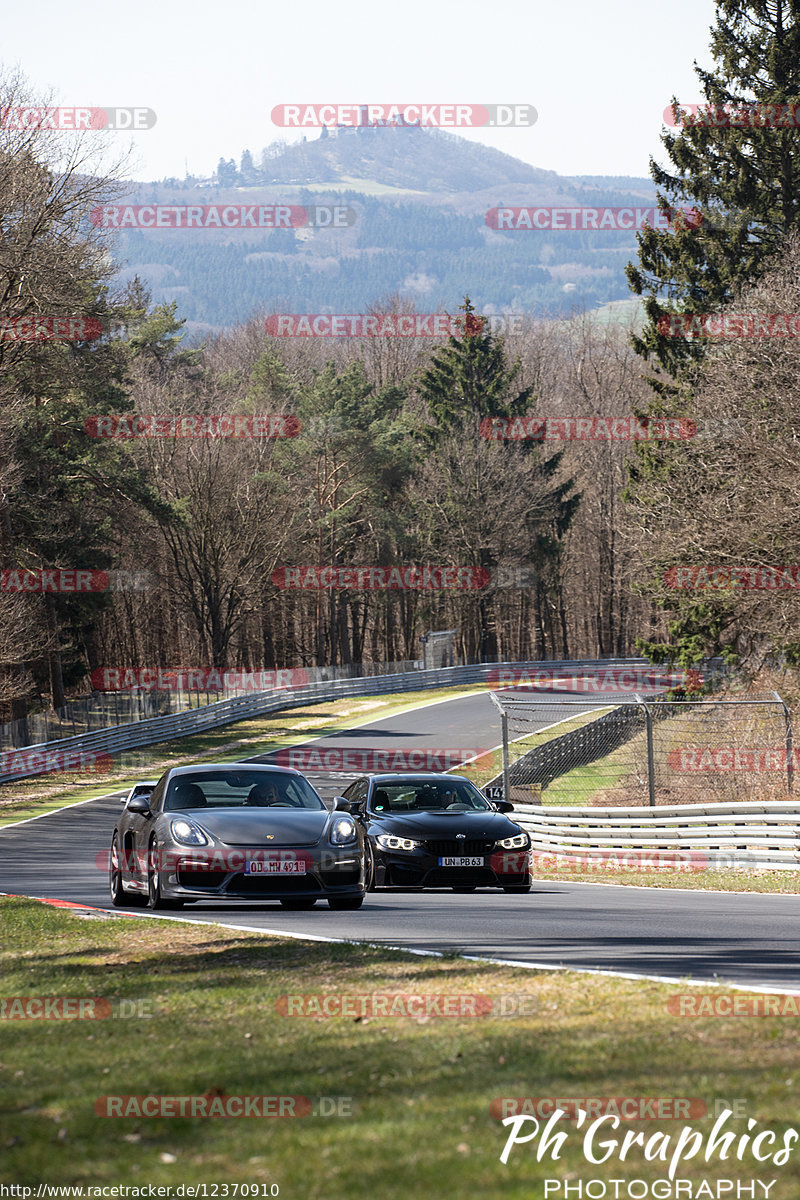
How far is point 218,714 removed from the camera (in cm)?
5253

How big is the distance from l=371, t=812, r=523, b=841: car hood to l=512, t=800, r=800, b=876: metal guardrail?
469 centimetres

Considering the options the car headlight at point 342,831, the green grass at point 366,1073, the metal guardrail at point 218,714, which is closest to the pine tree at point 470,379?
the metal guardrail at point 218,714

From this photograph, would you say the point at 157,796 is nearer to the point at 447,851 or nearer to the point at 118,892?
the point at 118,892

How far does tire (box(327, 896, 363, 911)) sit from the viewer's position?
12984mm

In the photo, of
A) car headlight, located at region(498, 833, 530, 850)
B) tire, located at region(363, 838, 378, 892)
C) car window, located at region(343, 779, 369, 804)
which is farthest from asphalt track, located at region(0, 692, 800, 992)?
car window, located at region(343, 779, 369, 804)

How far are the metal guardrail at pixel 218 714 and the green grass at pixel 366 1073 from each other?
32.7m

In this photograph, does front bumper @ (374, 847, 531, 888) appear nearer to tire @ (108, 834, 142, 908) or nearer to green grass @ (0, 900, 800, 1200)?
tire @ (108, 834, 142, 908)

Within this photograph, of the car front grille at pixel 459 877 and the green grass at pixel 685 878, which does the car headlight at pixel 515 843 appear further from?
the green grass at pixel 685 878

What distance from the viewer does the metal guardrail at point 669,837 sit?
19.5 meters

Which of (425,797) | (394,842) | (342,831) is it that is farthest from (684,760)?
(342,831)

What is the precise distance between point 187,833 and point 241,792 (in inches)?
Answer: 59.2

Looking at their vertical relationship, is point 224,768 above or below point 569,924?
above

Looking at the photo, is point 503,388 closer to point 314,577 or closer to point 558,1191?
point 314,577

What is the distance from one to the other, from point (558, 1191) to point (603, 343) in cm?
9361
